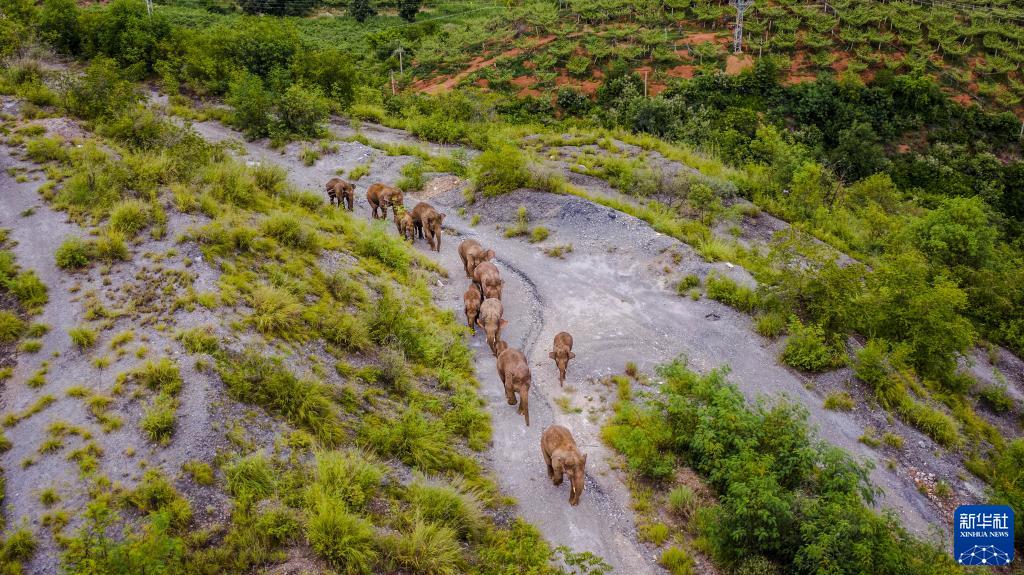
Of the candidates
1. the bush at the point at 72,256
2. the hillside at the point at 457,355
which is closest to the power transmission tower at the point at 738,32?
the hillside at the point at 457,355

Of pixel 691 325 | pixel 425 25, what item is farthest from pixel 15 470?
pixel 425 25

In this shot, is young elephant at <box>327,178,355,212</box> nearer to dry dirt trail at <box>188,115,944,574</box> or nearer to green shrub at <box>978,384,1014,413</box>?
dry dirt trail at <box>188,115,944,574</box>

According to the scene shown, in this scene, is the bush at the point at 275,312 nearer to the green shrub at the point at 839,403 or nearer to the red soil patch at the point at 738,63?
the green shrub at the point at 839,403

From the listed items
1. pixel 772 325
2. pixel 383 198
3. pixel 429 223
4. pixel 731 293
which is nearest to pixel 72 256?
pixel 429 223

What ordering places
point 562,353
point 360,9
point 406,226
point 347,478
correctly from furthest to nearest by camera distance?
point 360,9 < point 406,226 < point 562,353 < point 347,478

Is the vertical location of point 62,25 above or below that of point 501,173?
above

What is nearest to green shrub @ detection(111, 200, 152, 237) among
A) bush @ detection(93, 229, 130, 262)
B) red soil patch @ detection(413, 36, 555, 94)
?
bush @ detection(93, 229, 130, 262)

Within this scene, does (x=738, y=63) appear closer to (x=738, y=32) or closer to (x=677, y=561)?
(x=738, y=32)
